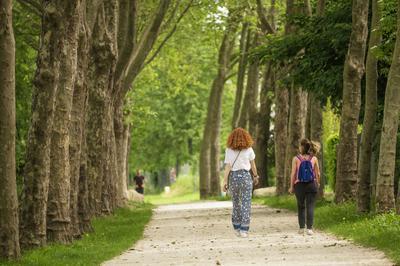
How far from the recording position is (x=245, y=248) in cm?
1562

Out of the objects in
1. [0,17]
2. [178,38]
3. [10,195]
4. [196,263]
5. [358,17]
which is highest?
[178,38]

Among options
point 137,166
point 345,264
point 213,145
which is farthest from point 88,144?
point 137,166

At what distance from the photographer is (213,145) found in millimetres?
52312

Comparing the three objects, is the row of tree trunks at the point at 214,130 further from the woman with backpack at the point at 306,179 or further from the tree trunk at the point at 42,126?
the tree trunk at the point at 42,126

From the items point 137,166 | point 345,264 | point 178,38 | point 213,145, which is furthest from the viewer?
point 137,166

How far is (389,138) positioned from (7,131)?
817 centimetres

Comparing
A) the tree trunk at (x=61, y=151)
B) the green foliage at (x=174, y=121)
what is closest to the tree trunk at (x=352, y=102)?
the tree trunk at (x=61, y=151)

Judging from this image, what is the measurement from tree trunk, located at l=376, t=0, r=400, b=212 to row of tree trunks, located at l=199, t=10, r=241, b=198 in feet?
96.9

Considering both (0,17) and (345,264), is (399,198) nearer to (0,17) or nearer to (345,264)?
(345,264)

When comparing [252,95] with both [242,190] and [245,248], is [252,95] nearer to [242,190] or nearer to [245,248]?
[242,190]

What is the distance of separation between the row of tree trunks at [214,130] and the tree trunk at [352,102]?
24747 millimetres

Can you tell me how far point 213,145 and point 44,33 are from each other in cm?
3709

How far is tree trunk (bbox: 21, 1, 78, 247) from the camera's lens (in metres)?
15.2

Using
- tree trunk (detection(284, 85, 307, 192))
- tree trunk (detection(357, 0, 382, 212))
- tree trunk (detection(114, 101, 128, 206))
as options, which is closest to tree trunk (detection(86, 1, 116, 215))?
tree trunk (detection(357, 0, 382, 212))
